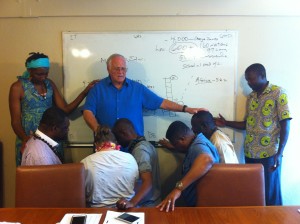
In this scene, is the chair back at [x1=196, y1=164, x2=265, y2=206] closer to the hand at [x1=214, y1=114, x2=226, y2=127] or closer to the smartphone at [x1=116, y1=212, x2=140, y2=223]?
the smartphone at [x1=116, y1=212, x2=140, y2=223]

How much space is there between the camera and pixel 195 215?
5.10 ft

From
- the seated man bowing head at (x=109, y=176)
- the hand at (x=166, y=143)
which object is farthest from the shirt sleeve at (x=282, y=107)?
the seated man bowing head at (x=109, y=176)

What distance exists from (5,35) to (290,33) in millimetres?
2913

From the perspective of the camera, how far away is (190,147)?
2.01 metres

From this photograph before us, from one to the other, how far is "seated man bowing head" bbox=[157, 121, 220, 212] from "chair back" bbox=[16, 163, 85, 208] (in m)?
0.53

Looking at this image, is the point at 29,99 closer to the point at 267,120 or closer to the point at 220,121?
the point at 220,121

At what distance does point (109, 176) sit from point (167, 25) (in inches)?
69.7

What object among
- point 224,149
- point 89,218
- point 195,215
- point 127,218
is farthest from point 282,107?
point 89,218

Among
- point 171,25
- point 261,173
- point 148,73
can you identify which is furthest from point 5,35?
point 261,173

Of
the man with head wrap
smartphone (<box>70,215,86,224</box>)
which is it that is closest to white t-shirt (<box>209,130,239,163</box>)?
smartphone (<box>70,215,86,224</box>)

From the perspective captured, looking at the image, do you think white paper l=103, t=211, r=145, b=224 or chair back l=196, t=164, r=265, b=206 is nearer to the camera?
white paper l=103, t=211, r=145, b=224

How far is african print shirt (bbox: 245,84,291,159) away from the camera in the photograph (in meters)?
2.70

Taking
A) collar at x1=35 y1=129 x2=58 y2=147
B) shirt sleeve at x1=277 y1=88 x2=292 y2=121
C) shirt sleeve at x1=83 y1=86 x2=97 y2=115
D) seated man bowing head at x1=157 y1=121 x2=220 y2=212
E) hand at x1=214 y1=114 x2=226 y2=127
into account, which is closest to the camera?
seated man bowing head at x1=157 y1=121 x2=220 y2=212

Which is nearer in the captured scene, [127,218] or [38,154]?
[127,218]
